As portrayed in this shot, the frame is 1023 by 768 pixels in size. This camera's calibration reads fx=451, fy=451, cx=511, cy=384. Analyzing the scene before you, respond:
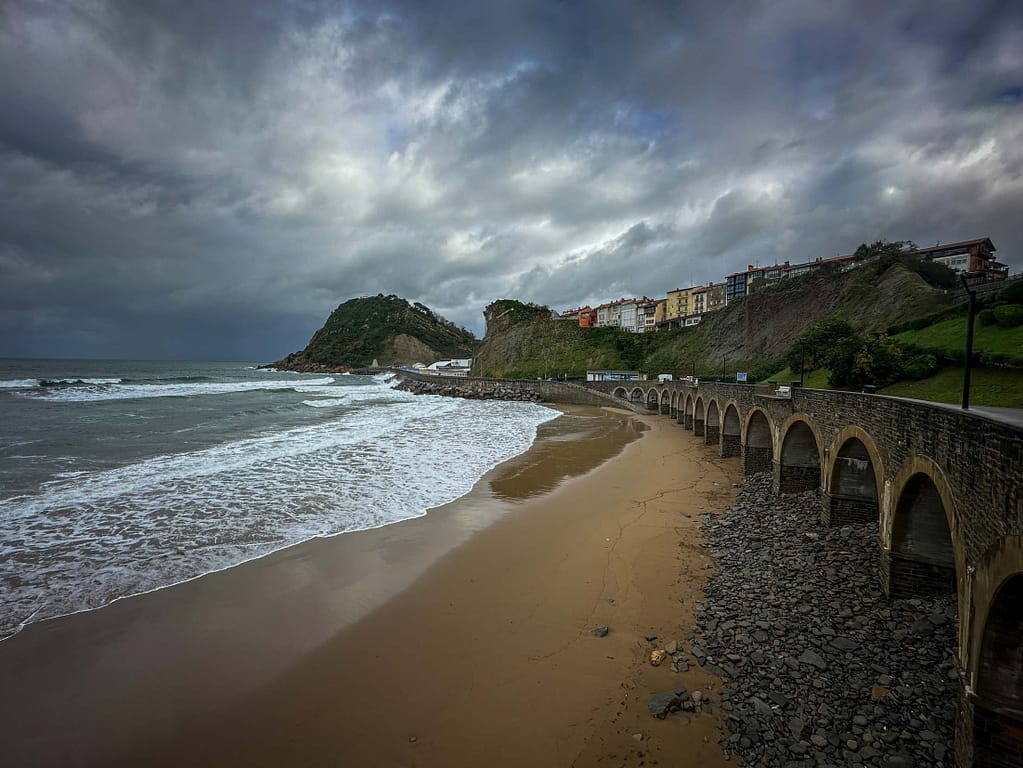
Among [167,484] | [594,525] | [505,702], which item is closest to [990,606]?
[505,702]

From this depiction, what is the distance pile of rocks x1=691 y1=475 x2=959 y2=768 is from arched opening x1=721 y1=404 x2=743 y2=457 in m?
11.4

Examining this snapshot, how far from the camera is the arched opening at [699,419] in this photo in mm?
27469

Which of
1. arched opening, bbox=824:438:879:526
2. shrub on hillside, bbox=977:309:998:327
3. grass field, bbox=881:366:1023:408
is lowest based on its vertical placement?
arched opening, bbox=824:438:879:526

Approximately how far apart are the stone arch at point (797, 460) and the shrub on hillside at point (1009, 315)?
588 inches

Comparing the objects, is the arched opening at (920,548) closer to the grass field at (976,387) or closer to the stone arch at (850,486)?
the stone arch at (850,486)

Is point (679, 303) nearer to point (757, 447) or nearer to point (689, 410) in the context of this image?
point (689, 410)

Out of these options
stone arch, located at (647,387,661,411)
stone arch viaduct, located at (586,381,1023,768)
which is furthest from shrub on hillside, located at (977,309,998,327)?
stone arch, located at (647,387,661,411)

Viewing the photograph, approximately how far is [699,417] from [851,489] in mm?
18108

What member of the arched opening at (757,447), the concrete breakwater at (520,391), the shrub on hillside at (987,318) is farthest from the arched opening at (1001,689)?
the concrete breakwater at (520,391)

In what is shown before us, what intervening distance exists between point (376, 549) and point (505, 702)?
5.65 m

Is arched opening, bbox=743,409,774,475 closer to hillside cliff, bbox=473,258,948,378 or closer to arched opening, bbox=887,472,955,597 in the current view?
arched opening, bbox=887,472,955,597

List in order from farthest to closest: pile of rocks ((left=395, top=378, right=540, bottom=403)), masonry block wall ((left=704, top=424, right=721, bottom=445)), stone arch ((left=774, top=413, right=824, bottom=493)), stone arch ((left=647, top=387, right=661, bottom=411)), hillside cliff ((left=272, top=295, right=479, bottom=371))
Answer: hillside cliff ((left=272, top=295, right=479, bottom=371))
pile of rocks ((left=395, top=378, right=540, bottom=403))
stone arch ((left=647, top=387, right=661, bottom=411))
masonry block wall ((left=704, top=424, right=721, bottom=445))
stone arch ((left=774, top=413, right=824, bottom=493))

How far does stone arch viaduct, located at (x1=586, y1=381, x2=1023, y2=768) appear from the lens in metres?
4.39

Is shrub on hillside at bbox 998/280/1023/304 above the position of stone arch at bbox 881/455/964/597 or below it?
above
